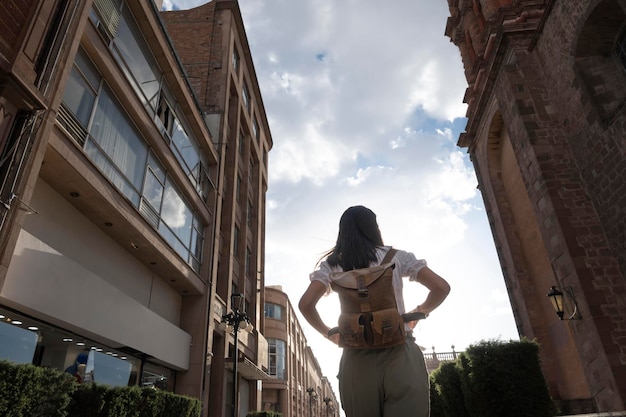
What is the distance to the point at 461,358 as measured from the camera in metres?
9.70

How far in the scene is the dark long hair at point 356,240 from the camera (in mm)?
2572

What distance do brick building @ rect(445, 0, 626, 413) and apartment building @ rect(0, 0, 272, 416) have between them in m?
10.5

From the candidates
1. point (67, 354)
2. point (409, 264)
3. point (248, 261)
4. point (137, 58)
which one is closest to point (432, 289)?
point (409, 264)

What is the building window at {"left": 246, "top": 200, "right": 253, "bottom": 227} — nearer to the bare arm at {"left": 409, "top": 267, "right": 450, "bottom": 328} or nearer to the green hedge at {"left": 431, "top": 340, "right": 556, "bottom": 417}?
the green hedge at {"left": 431, "top": 340, "right": 556, "bottom": 417}

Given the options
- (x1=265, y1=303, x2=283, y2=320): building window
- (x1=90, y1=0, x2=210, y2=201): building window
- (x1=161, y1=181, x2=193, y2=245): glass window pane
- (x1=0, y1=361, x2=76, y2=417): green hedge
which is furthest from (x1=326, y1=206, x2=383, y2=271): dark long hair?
(x1=265, y1=303, x2=283, y2=320): building window

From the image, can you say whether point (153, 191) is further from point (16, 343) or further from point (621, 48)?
point (621, 48)

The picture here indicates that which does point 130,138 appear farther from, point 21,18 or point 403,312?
point 403,312

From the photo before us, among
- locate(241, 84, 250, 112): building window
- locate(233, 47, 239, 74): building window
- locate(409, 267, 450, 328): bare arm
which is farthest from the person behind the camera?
locate(241, 84, 250, 112): building window

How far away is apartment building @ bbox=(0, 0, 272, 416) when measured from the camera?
278 inches

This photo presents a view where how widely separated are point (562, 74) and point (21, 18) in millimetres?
14109

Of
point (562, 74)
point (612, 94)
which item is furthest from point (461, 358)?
point (562, 74)

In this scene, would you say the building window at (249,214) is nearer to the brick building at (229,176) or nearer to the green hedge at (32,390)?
the brick building at (229,176)

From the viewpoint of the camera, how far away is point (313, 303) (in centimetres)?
264

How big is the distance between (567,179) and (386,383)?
11905 mm
